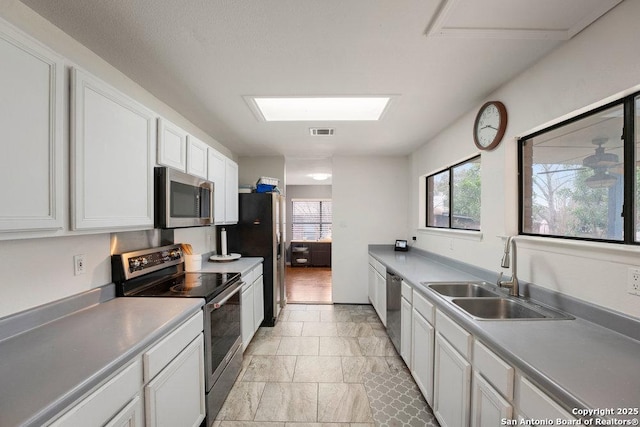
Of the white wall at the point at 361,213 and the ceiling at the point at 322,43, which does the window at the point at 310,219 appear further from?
the ceiling at the point at 322,43

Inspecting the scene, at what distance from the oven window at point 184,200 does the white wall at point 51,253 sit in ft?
1.39

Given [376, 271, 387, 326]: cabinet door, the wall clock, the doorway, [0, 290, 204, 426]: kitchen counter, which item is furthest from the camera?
the doorway

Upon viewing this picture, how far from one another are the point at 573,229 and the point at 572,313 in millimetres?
470

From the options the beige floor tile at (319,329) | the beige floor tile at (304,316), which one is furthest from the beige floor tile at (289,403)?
the beige floor tile at (304,316)

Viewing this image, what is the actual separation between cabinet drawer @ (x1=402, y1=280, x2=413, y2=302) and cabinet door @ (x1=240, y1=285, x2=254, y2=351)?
147 centimetres

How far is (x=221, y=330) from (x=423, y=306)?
1.49 metres

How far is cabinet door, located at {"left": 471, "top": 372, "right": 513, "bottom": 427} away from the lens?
1.09 metres

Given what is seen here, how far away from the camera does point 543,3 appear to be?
1172mm

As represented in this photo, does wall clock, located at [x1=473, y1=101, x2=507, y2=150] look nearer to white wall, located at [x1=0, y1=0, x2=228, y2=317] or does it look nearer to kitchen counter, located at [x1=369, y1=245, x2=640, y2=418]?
kitchen counter, located at [x1=369, y1=245, x2=640, y2=418]

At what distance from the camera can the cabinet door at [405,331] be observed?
2242 mm

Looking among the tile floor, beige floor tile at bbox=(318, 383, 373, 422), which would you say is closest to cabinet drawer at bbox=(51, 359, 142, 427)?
the tile floor

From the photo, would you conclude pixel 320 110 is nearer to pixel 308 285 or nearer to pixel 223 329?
pixel 223 329

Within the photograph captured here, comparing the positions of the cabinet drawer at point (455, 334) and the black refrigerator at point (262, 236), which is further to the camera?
the black refrigerator at point (262, 236)

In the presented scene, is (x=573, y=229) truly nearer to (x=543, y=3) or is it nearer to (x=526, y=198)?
(x=526, y=198)
